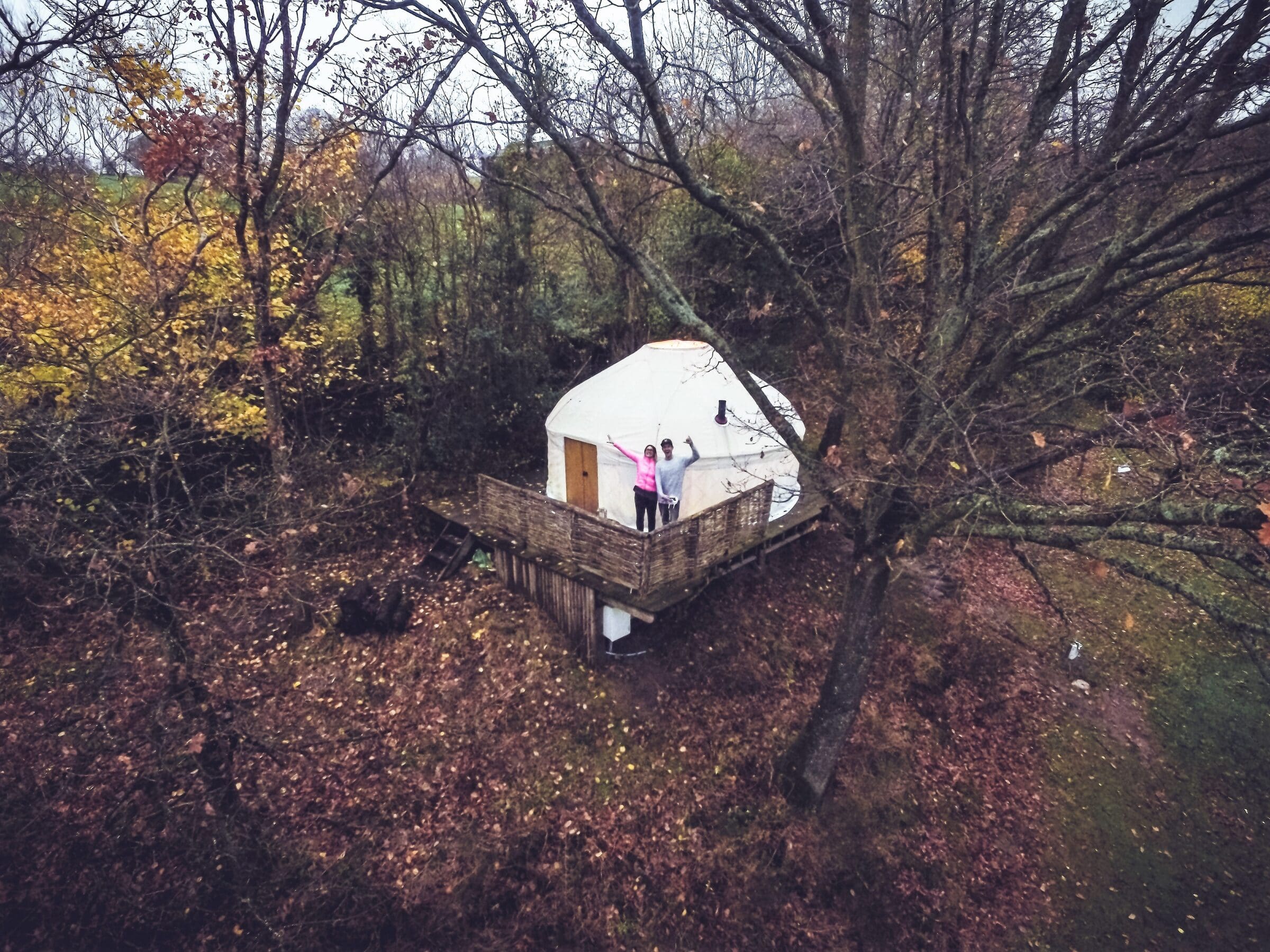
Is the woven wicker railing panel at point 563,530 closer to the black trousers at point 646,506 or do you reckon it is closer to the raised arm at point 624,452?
the black trousers at point 646,506

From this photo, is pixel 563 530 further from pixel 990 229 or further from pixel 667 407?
pixel 990 229

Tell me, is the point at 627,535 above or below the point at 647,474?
below

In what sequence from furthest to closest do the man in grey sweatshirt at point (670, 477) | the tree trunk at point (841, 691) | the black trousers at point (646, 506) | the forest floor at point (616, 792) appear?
the black trousers at point (646, 506)
the man in grey sweatshirt at point (670, 477)
the tree trunk at point (841, 691)
the forest floor at point (616, 792)

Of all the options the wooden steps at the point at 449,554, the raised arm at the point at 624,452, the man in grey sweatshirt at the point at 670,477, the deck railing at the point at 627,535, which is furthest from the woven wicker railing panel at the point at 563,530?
the raised arm at the point at 624,452

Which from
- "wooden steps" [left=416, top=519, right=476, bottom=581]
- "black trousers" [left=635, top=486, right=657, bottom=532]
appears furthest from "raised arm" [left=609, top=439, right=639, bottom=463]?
"wooden steps" [left=416, top=519, right=476, bottom=581]

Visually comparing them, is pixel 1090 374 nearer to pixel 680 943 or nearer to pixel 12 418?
pixel 680 943

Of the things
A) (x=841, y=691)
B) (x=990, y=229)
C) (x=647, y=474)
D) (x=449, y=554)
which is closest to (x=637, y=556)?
(x=647, y=474)
